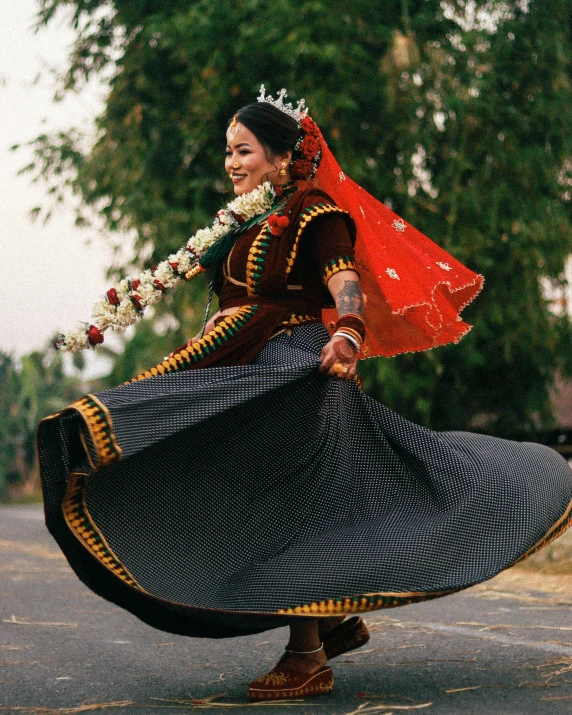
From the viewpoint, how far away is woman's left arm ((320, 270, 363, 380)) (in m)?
3.46

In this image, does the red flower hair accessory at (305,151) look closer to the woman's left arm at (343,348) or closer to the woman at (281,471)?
the woman at (281,471)

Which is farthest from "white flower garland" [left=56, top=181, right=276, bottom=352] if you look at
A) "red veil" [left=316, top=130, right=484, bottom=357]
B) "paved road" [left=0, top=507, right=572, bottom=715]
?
"paved road" [left=0, top=507, right=572, bottom=715]

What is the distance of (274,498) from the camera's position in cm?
354

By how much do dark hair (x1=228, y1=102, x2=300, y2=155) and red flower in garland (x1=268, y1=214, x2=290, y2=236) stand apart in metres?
0.35

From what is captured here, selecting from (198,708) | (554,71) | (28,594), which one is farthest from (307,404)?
(554,71)

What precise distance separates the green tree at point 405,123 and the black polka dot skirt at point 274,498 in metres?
8.35

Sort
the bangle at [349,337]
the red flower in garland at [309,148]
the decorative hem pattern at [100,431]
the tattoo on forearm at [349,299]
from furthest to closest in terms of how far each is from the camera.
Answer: the red flower in garland at [309,148], the tattoo on forearm at [349,299], the bangle at [349,337], the decorative hem pattern at [100,431]

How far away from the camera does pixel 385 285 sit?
13.1 feet

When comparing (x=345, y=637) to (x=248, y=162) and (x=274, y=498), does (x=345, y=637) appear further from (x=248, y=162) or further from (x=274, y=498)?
(x=248, y=162)

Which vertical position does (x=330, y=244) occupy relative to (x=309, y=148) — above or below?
below

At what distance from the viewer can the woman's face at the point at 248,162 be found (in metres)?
3.92

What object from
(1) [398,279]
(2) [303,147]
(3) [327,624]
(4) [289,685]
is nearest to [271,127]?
(2) [303,147]

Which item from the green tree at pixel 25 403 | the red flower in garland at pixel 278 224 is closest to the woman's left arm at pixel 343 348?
the red flower in garland at pixel 278 224

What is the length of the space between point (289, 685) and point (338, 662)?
0.75 metres
